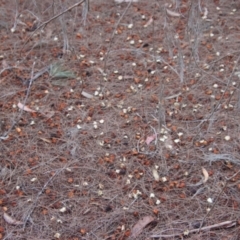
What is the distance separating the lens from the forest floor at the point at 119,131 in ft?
6.47

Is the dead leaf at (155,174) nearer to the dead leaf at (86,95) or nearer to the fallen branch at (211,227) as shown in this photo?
the fallen branch at (211,227)

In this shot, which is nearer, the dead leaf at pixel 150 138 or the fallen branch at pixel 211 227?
the fallen branch at pixel 211 227

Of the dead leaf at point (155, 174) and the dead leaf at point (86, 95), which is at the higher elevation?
the dead leaf at point (86, 95)

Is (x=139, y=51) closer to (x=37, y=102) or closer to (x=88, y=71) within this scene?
(x=88, y=71)

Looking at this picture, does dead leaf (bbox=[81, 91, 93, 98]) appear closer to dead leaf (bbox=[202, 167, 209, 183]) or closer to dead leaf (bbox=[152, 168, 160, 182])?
dead leaf (bbox=[152, 168, 160, 182])

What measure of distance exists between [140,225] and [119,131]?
0.53 meters

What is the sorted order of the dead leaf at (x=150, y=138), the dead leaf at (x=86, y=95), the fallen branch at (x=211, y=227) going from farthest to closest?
1. the dead leaf at (x=86, y=95)
2. the dead leaf at (x=150, y=138)
3. the fallen branch at (x=211, y=227)

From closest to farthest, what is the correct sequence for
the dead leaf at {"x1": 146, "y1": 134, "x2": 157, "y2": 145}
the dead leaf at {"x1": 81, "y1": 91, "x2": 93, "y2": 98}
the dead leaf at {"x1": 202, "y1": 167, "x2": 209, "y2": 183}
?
the dead leaf at {"x1": 202, "y1": 167, "x2": 209, "y2": 183}, the dead leaf at {"x1": 146, "y1": 134, "x2": 157, "y2": 145}, the dead leaf at {"x1": 81, "y1": 91, "x2": 93, "y2": 98}

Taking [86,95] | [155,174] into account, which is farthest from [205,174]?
[86,95]

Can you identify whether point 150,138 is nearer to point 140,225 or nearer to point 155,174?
point 155,174

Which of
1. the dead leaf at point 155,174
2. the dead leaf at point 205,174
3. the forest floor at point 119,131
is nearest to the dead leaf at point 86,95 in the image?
the forest floor at point 119,131

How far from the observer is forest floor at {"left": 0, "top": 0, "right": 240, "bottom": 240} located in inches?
77.6

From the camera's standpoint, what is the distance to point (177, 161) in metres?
2.19

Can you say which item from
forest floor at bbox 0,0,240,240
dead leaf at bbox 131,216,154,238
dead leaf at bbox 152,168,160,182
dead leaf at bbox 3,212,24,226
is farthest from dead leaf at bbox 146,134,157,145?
dead leaf at bbox 3,212,24,226
